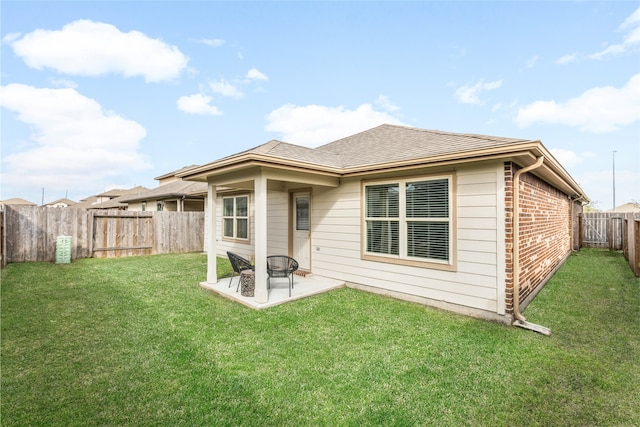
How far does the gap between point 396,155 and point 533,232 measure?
3.13 meters

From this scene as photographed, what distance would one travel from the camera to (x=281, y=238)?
331 inches

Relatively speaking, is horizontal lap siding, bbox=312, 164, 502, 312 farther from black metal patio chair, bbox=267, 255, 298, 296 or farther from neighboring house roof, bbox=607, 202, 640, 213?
neighboring house roof, bbox=607, 202, 640, 213

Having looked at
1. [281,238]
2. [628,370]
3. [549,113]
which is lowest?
[628,370]

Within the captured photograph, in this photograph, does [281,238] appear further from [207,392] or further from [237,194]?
[207,392]

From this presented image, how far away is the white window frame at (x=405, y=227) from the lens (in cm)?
497

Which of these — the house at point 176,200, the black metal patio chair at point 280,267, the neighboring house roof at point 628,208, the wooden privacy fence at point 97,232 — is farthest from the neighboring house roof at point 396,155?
the neighboring house roof at point 628,208

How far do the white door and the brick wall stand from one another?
453cm

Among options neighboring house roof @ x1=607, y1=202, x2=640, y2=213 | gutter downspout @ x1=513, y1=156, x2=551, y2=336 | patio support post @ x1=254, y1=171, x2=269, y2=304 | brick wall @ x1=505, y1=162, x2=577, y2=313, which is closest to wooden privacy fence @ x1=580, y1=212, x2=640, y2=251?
brick wall @ x1=505, y1=162, x2=577, y2=313

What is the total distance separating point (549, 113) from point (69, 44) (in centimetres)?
2500

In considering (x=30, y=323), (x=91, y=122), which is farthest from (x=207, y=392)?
(x=91, y=122)

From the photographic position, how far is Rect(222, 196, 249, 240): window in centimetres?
1040

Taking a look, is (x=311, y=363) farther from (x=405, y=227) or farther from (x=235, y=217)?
(x=235, y=217)

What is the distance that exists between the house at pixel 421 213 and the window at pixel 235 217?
3.07 metres

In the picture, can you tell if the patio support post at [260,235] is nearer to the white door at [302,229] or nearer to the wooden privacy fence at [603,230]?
the white door at [302,229]
